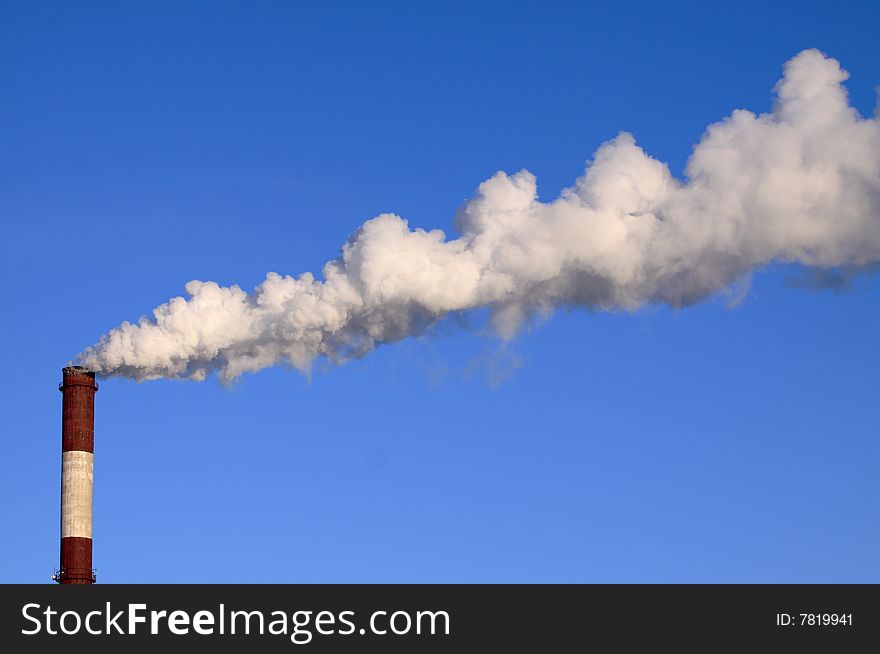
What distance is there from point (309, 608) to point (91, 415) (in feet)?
103

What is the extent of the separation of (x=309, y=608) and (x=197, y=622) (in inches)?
130

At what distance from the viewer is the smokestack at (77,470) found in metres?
73.2

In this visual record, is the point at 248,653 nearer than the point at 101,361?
Yes

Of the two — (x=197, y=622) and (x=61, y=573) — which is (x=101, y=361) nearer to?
(x=61, y=573)

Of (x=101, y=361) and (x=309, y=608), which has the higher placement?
(x=101, y=361)

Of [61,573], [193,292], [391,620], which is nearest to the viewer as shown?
[391,620]

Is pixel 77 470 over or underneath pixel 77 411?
underneath

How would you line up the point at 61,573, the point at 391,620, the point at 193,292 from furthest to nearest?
the point at 193,292
the point at 61,573
the point at 391,620

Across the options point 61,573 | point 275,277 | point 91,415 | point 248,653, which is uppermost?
point 275,277

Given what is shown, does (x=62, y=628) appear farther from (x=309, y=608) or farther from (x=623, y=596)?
(x=623, y=596)

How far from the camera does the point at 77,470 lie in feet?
245

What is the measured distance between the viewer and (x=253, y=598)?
1855 inches

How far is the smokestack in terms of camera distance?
73.2 meters

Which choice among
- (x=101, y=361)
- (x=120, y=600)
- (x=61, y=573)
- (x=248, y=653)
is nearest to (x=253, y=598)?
(x=248, y=653)
